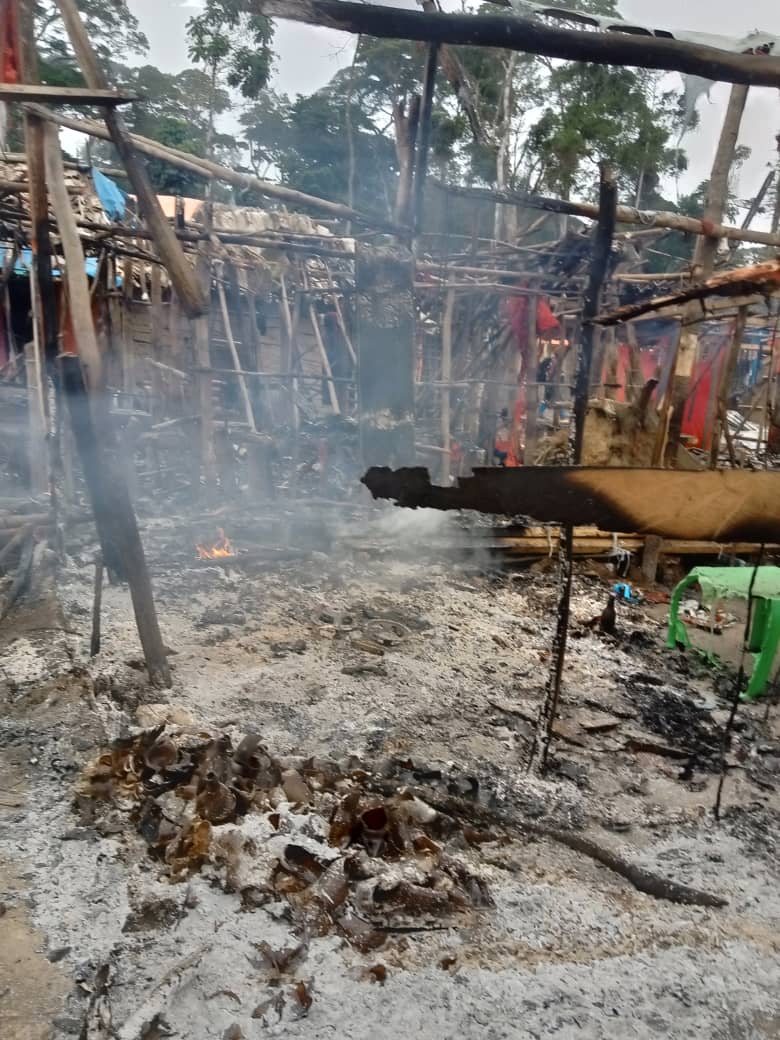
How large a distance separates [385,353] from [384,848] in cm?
490

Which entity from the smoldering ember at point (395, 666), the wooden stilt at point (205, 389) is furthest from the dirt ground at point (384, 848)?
the wooden stilt at point (205, 389)

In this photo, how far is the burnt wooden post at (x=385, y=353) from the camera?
6566 mm

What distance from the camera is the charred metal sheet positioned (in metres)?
2.23

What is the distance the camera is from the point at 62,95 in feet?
12.3

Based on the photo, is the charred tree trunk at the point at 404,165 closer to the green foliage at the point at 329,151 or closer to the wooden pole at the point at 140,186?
the wooden pole at the point at 140,186

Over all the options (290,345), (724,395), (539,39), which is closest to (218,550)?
(290,345)

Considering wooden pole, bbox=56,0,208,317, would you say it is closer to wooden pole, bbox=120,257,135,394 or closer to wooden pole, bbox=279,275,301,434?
wooden pole, bbox=279,275,301,434

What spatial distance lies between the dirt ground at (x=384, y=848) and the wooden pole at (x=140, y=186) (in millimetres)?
2869

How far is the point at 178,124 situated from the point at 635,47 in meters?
27.4

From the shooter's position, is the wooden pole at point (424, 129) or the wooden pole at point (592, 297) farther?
the wooden pole at point (424, 129)

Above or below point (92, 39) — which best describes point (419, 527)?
below

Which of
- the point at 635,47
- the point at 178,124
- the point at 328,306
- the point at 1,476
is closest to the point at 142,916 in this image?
the point at 635,47

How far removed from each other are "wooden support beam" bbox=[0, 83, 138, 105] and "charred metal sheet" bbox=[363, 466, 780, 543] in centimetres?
302

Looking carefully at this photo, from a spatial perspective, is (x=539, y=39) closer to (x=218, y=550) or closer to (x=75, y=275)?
(x=75, y=275)
